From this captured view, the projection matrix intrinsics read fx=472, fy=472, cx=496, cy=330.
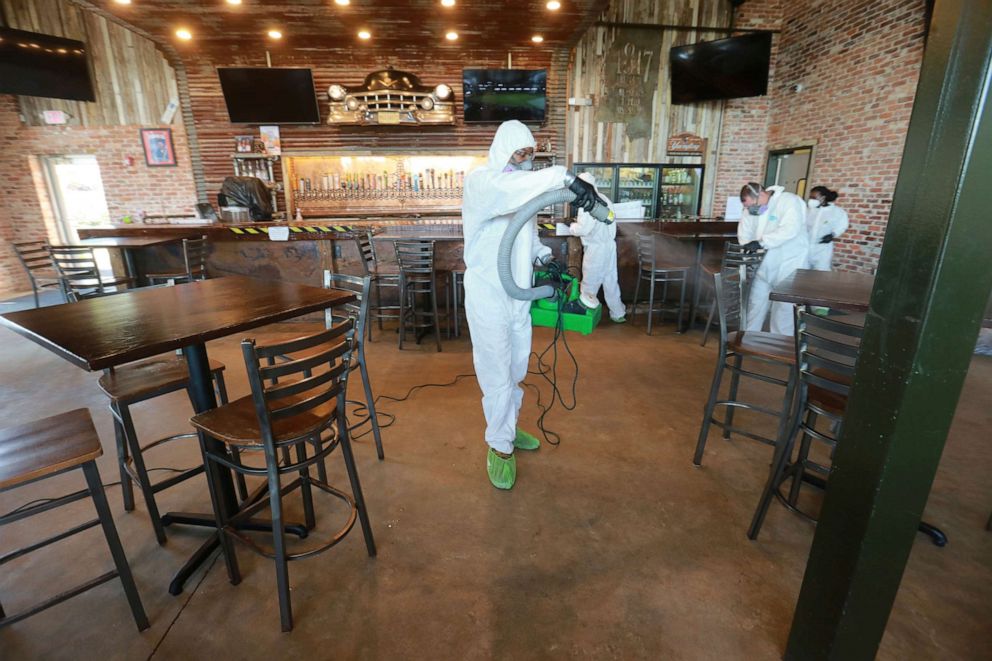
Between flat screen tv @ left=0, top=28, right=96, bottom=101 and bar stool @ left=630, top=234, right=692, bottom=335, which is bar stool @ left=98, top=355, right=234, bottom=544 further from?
flat screen tv @ left=0, top=28, right=96, bottom=101

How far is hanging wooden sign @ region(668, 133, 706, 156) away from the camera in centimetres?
784

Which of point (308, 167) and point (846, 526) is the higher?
point (308, 167)

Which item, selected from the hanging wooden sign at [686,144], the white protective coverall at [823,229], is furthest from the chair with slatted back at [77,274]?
the hanging wooden sign at [686,144]

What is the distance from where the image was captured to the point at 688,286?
5.37 meters

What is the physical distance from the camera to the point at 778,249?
14.7ft

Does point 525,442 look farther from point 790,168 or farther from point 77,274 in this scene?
point 790,168

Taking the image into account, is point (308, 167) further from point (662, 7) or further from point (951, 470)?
point (951, 470)

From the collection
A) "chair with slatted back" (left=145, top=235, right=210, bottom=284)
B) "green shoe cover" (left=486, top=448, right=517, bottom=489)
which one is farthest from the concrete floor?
"chair with slatted back" (left=145, top=235, right=210, bottom=284)

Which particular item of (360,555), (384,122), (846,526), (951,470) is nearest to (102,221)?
(384,122)

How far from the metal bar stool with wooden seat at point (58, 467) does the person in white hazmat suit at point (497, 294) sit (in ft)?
4.78

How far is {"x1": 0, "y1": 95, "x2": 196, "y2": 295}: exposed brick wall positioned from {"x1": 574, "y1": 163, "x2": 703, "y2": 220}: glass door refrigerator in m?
6.60

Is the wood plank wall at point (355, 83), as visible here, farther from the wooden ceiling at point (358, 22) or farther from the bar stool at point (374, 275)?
the bar stool at point (374, 275)

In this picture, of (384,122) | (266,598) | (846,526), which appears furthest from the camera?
(384,122)

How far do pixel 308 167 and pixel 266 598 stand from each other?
7.35 metres
